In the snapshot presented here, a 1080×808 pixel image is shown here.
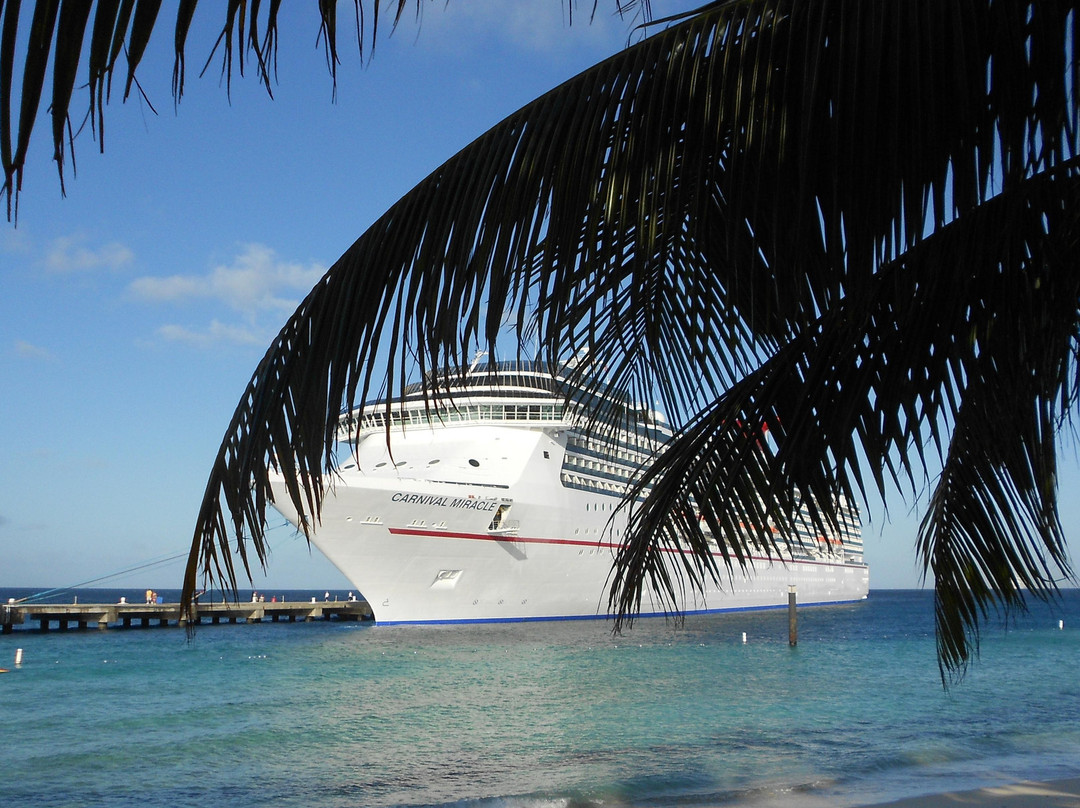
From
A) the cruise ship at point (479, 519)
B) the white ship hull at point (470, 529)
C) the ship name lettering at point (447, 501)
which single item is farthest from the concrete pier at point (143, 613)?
the ship name lettering at point (447, 501)

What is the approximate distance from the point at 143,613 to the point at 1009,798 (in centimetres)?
3810

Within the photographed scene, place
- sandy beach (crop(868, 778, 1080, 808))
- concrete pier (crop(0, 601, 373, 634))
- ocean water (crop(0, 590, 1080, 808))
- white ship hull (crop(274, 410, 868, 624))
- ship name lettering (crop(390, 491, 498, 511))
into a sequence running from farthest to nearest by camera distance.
→ concrete pier (crop(0, 601, 373, 634))
white ship hull (crop(274, 410, 868, 624))
ship name lettering (crop(390, 491, 498, 511))
ocean water (crop(0, 590, 1080, 808))
sandy beach (crop(868, 778, 1080, 808))

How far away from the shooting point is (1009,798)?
31.3 feet

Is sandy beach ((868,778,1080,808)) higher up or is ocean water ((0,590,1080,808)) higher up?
sandy beach ((868,778,1080,808))

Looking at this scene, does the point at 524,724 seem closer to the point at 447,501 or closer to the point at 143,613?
the point at 447,501

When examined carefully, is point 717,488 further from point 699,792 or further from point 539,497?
point 539,497

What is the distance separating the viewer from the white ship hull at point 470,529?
27.6 meters

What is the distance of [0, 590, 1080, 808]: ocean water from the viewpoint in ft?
36.0

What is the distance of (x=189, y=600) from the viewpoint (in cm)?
171

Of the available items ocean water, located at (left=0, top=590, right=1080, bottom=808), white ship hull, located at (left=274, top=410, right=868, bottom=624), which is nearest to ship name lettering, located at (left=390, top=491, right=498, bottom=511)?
white ship hull, located at (left=274, top=410, right=868, bottom=624)

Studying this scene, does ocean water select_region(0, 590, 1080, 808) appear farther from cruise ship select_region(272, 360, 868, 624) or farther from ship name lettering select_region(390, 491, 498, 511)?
ship name lettering select_region(390, 491, 498, 511)

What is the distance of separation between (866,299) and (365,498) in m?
25.9

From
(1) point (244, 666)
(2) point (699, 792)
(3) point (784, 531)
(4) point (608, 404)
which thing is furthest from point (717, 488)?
(1) point (244, 666)

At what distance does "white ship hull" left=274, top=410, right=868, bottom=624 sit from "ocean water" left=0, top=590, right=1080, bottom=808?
74.3 inches
